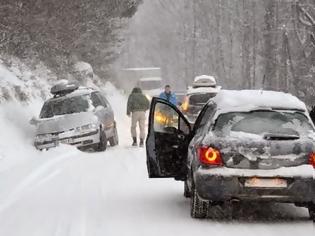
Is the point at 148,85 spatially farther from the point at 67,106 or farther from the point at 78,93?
the point at 67,106

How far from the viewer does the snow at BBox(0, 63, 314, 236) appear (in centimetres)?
918

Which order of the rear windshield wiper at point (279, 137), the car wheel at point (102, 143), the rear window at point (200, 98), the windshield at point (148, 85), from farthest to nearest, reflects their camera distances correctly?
the windshield at point (148, 85) < the rear window at point (200, 98) < the car wheel at point (102, 143) < the rear windshield wiper at point (279, 137)

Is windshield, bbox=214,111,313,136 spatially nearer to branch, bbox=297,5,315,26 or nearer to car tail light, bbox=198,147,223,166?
car tail light, bbox=198,147,223,166

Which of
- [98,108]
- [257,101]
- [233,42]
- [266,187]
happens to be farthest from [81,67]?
[233,42]

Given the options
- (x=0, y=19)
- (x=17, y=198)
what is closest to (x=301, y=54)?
(x=0, y=19)

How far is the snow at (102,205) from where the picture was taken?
9.18 meters

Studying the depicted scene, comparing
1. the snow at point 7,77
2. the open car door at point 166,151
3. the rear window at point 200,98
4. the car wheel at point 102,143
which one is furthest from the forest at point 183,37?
the rear window at point 200,98

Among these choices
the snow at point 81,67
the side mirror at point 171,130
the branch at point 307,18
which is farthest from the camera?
the snow at point 81,67

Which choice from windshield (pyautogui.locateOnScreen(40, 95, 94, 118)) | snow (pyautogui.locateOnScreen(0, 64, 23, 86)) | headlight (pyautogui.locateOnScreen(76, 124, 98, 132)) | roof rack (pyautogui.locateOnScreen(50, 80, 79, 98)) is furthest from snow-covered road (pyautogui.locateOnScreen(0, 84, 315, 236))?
snow (pyautogui.locateOnScreen(0, 64, 23, 86))

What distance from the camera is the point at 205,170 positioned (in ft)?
31.1

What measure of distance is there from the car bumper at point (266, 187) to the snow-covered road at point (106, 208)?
37 centimetres

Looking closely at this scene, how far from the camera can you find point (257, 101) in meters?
9.90

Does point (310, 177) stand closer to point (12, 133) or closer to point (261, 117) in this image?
point (261, 117)

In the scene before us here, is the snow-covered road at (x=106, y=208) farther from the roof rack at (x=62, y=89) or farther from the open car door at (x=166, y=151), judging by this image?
the roof rack at (x=62, y=89)
